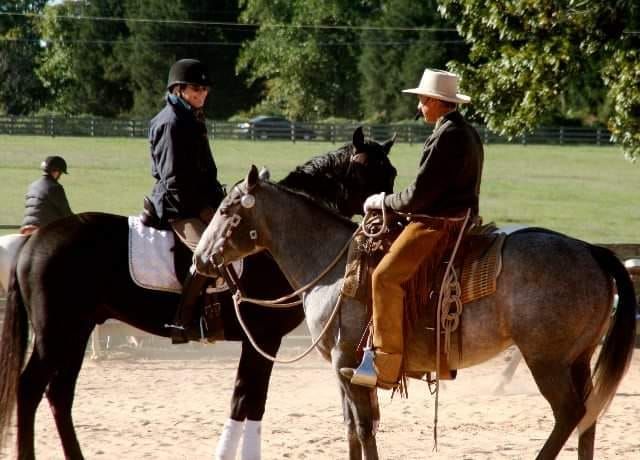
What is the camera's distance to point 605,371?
6301 mm

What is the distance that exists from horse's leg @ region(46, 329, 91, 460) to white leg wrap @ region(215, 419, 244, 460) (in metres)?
0.93

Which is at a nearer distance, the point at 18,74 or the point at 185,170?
the point at 185,170

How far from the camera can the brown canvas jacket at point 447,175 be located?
6125mm

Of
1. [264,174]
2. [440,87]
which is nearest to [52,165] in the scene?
[264,174]

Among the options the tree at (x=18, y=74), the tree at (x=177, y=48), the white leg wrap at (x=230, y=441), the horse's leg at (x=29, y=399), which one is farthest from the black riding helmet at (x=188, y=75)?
the tree at (x=18, y=74)

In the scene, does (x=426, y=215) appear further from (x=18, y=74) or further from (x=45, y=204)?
(x=18, y=74)

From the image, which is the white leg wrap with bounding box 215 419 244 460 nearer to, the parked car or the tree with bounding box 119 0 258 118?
the parked car

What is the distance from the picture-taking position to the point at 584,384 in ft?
20.6

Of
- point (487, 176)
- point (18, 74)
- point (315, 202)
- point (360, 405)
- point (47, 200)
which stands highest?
point (315, 202)

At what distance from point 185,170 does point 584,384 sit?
2.86m

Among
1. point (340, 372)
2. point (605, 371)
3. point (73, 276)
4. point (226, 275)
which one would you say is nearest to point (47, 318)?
point (73, 276)

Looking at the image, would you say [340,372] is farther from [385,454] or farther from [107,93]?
[107,93]

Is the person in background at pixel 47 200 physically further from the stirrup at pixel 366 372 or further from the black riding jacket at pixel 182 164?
the stirrup at pixel 366 372

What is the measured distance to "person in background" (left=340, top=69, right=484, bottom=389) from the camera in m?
6.14
